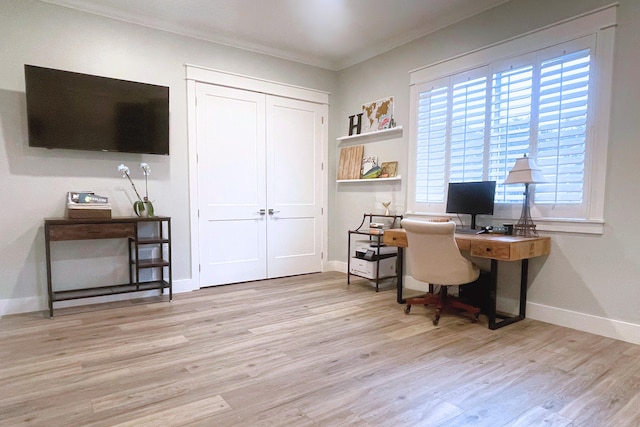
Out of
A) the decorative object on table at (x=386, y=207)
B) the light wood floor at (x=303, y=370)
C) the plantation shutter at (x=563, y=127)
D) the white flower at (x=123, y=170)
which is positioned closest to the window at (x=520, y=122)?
the plantation shutter at (x=563, y=127)

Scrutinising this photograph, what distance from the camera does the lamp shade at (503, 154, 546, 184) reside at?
3.00 m

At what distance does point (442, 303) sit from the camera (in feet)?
11.1

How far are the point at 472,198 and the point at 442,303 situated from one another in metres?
1.03

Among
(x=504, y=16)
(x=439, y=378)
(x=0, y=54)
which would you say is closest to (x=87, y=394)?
(x=439, y=378)

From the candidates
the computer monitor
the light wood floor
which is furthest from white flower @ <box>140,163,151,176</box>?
the computer monitor

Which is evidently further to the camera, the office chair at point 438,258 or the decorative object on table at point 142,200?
the decorative object on table at point 142,200

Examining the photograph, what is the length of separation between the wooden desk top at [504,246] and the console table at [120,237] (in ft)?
9.25

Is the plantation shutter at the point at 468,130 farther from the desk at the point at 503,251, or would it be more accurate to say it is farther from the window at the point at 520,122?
the desk at the point at 503,251

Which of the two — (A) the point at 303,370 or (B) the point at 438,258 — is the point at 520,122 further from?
(A) the point at 303,370

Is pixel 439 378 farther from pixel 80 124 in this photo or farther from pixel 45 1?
pixel 45 1

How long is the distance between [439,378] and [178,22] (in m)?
4.12

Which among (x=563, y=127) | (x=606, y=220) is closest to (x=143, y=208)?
(x=563, y=127)

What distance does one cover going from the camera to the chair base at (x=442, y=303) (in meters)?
3.21

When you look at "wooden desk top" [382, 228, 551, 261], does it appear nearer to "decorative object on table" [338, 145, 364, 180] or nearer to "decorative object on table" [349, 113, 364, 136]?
"decorative object on table" [338, 145, 364, 180]
